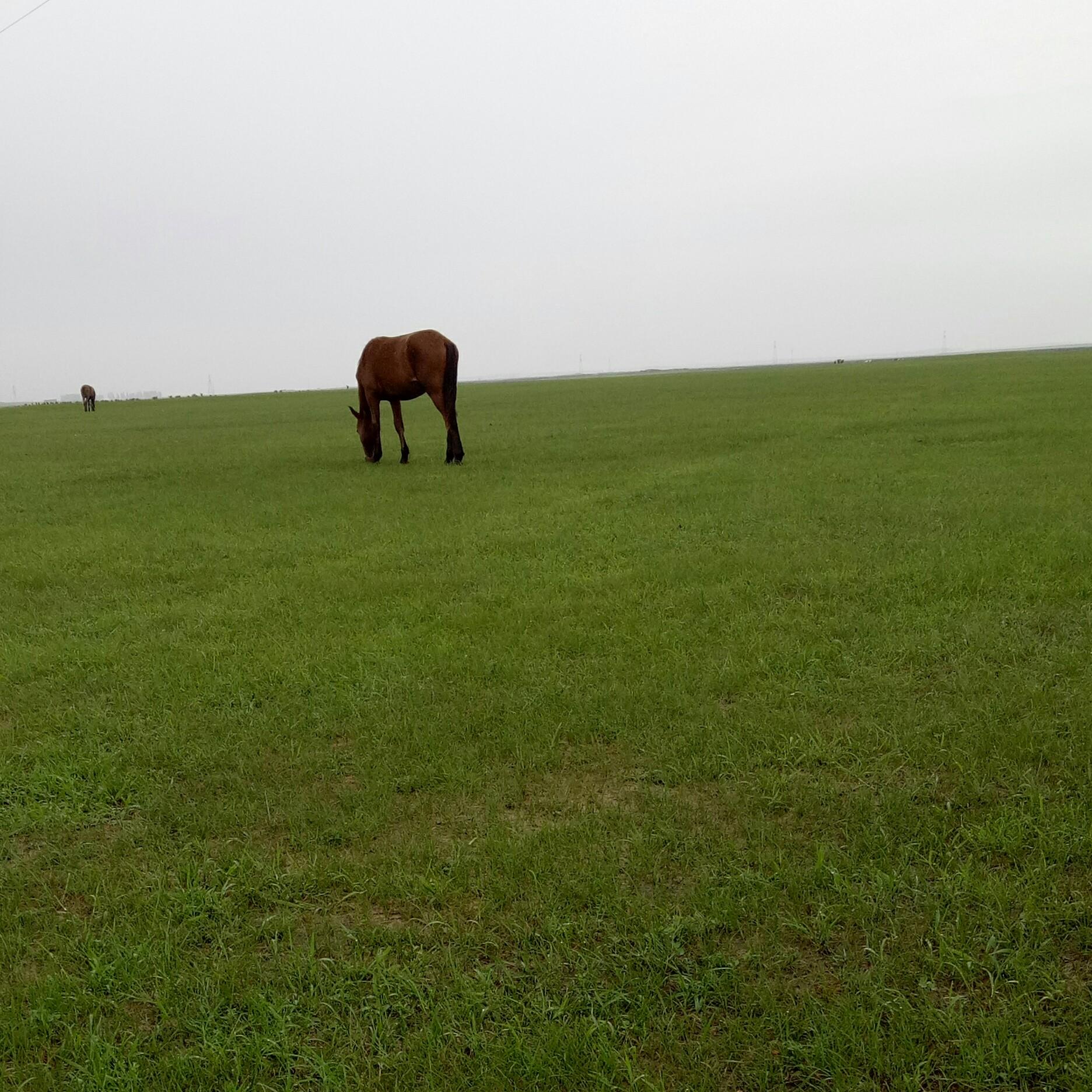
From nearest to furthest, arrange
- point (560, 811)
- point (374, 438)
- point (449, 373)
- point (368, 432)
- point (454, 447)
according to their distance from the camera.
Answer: point (560, 811), point (449, 373), point (454, 447), point (368, 432), point (374, 438)

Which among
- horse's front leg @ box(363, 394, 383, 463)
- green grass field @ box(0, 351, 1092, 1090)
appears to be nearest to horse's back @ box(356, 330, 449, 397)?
horse's front leg @ box(363, 394, 383, 463)

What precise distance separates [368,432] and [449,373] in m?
2.46

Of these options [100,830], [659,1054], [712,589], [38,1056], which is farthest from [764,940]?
[712,589]

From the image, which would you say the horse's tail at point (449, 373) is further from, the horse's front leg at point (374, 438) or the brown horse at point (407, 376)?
the horse's front leg at point (374, 438)

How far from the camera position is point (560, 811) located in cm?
374

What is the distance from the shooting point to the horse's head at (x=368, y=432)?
659 inches

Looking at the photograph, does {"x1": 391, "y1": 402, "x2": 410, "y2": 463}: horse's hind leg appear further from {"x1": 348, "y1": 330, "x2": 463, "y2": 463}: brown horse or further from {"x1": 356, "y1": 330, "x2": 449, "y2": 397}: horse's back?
{"x1": 356, "y1": 330, "x2": 449, "y2": 397}: horse's back

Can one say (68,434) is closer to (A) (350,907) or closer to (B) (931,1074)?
(A) (350,907)

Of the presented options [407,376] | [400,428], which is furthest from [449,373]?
[400,428]

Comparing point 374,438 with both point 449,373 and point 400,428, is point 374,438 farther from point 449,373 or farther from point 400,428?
point 449,373

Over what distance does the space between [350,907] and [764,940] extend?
158cm

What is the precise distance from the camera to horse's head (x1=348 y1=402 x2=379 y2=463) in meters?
16.8

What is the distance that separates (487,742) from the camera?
4.38m

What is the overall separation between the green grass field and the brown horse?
704 cm
